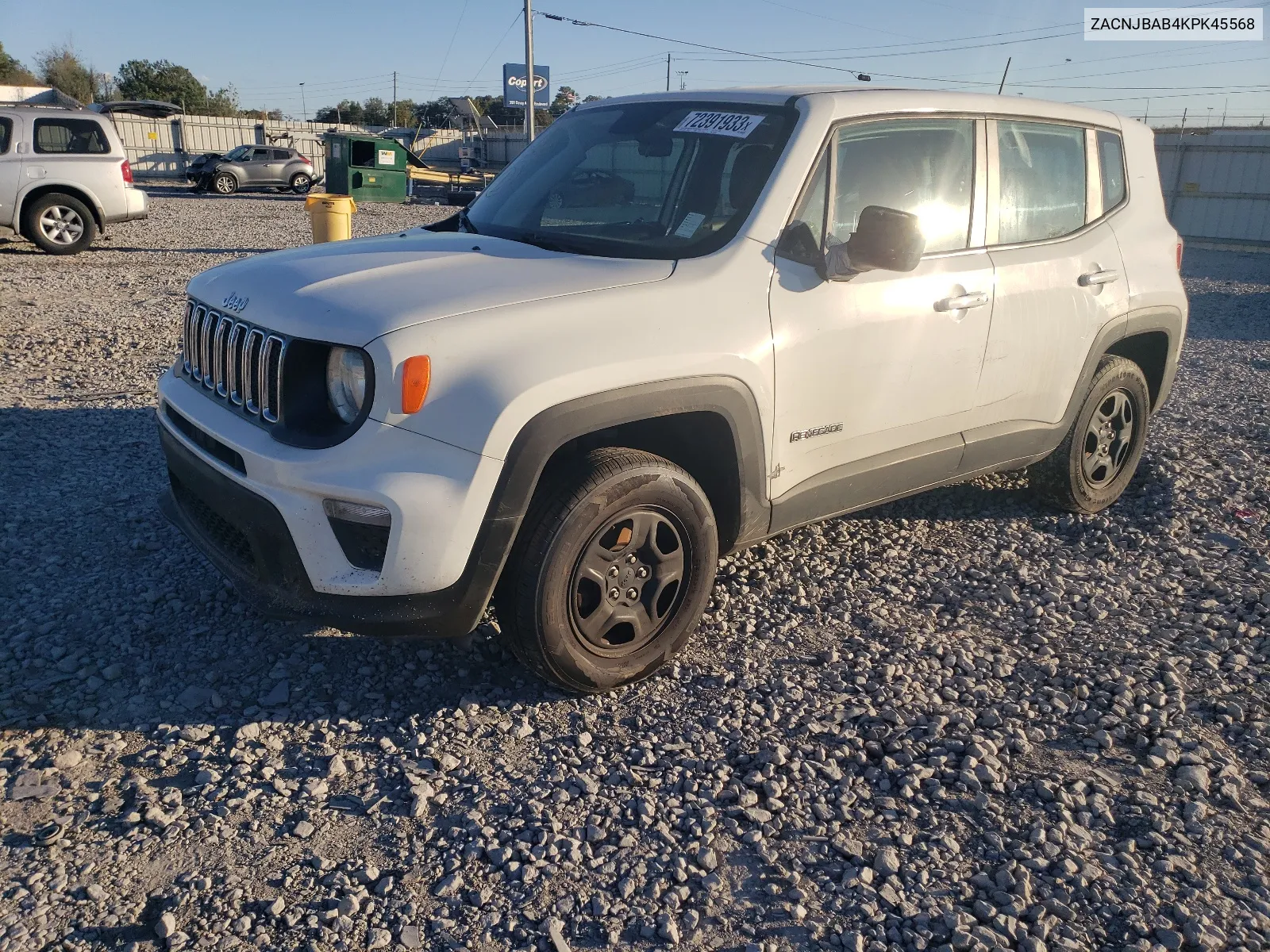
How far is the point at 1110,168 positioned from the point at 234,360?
4179mm

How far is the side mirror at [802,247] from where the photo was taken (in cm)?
347

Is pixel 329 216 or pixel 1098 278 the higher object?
pixel 329 216

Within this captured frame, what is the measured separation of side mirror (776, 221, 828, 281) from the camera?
3.47 metres

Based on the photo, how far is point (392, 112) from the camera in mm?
74188

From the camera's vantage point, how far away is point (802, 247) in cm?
Answer: 350

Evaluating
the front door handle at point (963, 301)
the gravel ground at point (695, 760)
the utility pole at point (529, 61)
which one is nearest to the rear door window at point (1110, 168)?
the front door handle at point (963, 301)

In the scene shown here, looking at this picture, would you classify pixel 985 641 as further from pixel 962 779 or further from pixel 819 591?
pixel 962 779

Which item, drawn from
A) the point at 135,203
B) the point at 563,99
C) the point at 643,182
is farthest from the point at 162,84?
the point at 643,182

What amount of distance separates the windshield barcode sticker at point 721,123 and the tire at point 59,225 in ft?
42.5

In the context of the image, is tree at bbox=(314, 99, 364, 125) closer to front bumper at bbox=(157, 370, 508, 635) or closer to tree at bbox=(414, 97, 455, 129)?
tree at bbox=(414, 97, 455, 129)

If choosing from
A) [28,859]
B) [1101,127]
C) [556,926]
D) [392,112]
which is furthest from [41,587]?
[392,112]

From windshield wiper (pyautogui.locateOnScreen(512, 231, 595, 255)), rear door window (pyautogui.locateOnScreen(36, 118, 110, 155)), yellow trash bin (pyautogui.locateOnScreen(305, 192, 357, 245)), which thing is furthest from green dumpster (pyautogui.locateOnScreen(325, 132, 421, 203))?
windshield wiper (pyautogui.locateOnScreen(512, 231, 595, 255))

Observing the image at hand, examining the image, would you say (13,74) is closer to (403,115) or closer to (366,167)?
(403,115)

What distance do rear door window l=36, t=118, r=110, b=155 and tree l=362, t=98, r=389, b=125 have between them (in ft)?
203
